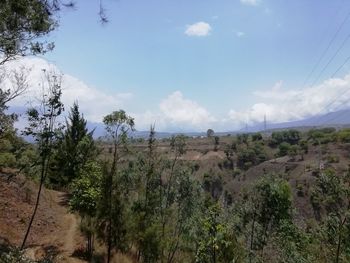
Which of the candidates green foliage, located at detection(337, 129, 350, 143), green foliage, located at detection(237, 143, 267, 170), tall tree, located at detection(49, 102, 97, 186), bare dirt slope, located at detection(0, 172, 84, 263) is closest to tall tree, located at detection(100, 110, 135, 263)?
bare dirt slope, located at detection(0, 172, 84, 263)

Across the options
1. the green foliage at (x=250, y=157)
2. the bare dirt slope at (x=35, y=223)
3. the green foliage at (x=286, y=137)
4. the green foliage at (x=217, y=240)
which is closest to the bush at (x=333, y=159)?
the green foliage at (x=250, y=157)

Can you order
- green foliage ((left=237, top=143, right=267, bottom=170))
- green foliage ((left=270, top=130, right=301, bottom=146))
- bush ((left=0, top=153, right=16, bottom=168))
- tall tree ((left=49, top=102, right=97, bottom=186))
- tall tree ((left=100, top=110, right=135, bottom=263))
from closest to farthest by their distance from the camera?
tall tree ((left=100, top=110, right=135, bottom=263))
bush ((left=0, top=153, right=16, bottom=168))
tall tree ((left=49, top=102, right=97, bottom=186))
green foliage ((left=237, top=143, right=267, bottom=170))
green foliage ((left=270, top=130, right=301, bottom=146))

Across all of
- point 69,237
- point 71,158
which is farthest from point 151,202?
point 71,158

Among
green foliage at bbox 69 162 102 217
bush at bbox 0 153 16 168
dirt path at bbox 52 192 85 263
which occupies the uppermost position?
bush at bbox 0 153 16 168

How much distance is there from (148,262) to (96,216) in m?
3.68

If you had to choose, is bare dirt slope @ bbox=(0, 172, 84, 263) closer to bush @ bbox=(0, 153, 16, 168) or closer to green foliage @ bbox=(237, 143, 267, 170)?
bush @ bbox=(0, 153, 16, 168)

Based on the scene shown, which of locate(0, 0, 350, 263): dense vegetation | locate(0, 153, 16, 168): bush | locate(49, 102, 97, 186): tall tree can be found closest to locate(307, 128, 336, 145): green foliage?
locate(0, 0, 350, 263): dense vegetation

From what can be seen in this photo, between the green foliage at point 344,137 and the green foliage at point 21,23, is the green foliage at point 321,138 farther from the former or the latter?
the green foliage at point 21,23

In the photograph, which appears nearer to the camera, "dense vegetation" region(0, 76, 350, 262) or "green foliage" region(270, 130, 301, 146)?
"dense vegetation" region(0, 76, 350, 262)

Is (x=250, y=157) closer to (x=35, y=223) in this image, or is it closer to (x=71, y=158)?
(x=71, y=158)

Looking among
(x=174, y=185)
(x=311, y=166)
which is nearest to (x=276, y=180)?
(x=174, y=185)

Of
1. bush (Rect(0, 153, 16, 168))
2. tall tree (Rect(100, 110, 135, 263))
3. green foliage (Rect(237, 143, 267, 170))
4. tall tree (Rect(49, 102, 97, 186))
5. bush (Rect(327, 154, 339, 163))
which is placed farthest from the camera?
green foliage (Rect(237, 143, 267, 170))

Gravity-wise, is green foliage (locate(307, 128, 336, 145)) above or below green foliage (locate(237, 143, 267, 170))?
above

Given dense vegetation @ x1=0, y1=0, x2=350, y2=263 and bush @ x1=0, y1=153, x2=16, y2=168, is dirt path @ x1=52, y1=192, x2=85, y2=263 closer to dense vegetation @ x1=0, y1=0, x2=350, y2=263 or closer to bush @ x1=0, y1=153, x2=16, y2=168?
dense vegetation @ x1=0, y1=0, x2=350, y2=263
